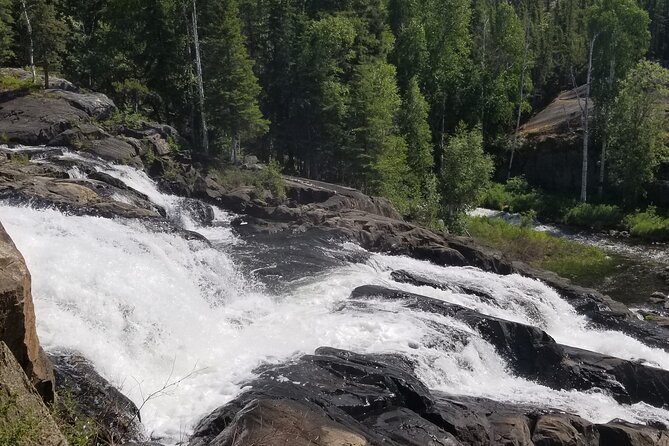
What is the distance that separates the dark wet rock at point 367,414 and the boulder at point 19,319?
2690 mm

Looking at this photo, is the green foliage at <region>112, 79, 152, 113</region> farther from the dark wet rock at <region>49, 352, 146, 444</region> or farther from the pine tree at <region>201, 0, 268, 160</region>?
the dark wet rock at <region>49, 352, 146, 444</region>

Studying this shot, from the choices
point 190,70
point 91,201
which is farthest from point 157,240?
point 190,70

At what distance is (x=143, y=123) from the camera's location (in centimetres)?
3253

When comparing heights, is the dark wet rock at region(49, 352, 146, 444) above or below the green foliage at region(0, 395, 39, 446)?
below

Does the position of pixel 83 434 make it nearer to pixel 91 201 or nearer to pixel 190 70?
pixel 91 201

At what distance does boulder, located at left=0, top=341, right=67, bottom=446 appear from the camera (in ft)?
19.4

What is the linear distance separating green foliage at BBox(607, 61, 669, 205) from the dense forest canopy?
1.46 feet

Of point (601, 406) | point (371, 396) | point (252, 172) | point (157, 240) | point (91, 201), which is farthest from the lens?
point (252, 172)

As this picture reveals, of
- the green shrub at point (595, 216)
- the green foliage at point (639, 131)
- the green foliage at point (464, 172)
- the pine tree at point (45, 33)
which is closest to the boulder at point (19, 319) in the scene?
the pine tree at point (45, 33)

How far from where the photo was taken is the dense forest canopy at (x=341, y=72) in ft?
112

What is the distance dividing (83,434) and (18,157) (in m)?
18.0

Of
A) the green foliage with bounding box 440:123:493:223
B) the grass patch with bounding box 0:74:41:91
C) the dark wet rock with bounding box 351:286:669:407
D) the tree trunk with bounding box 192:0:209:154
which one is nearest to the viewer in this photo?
the dark wet rock with bounding box 351:286:669:407

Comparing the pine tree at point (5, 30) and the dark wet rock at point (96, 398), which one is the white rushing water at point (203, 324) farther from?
the pine tree at point (5, 30)

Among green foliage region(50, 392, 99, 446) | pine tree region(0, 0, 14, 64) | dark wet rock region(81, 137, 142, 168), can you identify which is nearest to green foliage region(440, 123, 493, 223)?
dark wet rock region(81, 137, 142, 168)
